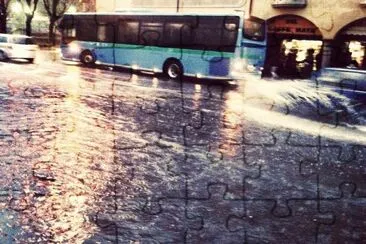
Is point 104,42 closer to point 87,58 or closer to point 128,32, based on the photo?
point 87,58

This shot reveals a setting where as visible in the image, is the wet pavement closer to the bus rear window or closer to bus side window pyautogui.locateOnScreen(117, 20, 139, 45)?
the bus rear window

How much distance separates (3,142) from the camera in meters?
8.27

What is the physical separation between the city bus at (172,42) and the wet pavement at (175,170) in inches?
150

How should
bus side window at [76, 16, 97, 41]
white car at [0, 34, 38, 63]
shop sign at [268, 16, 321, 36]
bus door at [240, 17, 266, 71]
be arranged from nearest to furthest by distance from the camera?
bus door at [240, 17, 266, 71] < bus side window at [76, 16, 97, 41] < white car at [0, 34, 38, 63] < shop sign at [268, 16, 321, 36]

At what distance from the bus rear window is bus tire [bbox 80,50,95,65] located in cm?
734

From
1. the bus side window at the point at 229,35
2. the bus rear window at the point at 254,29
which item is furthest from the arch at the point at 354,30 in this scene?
the bus side window at the point at 229,35

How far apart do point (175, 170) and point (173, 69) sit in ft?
41.0

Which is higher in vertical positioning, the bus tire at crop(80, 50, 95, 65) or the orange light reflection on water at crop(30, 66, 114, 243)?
the bus tire at crop(80, 50, 95, 65)

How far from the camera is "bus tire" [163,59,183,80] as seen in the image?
1914cm

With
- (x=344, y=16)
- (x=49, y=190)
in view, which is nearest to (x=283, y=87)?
(x=344, y=16)

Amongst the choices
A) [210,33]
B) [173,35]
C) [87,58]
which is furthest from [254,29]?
[87,58]

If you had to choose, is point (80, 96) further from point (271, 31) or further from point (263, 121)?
point (271, 31)

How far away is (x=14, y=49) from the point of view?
2222cm
